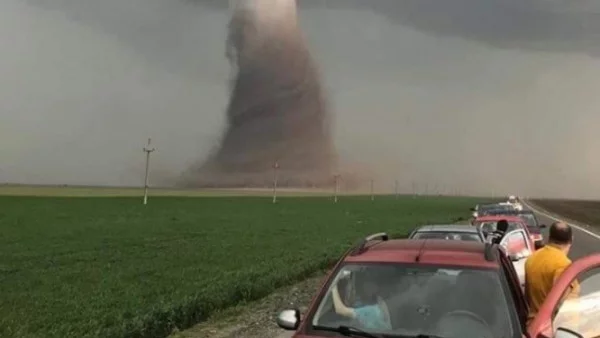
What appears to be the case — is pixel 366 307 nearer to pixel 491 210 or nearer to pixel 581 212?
pixel 491 210

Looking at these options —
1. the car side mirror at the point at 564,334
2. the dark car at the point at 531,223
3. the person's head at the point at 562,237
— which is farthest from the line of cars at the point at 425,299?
the dark car at the point at 531,223

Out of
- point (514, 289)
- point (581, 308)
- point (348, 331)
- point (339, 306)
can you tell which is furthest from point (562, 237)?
point (348, 331)

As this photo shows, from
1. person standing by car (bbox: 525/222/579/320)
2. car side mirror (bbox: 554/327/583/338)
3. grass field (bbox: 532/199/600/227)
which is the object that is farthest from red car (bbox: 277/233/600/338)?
grass field (bbox: 532/199/600/227)

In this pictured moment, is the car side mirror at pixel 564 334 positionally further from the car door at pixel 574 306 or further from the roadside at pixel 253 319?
the roadside at pixel 253 319

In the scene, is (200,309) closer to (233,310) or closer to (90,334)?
(233,310)

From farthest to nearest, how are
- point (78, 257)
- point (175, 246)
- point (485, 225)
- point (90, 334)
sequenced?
point (175, 246) → point (78, 257) → point (485, 225) → point (90, 334)

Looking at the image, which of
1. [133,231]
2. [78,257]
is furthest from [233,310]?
[133,231]

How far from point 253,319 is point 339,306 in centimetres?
663

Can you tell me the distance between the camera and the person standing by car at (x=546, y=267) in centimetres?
623

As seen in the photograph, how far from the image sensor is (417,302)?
16.8 ft

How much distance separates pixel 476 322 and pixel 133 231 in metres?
33.6

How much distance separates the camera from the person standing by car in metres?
6.23

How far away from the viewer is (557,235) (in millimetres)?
6500

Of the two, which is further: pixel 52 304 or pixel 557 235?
pixel 52 304
